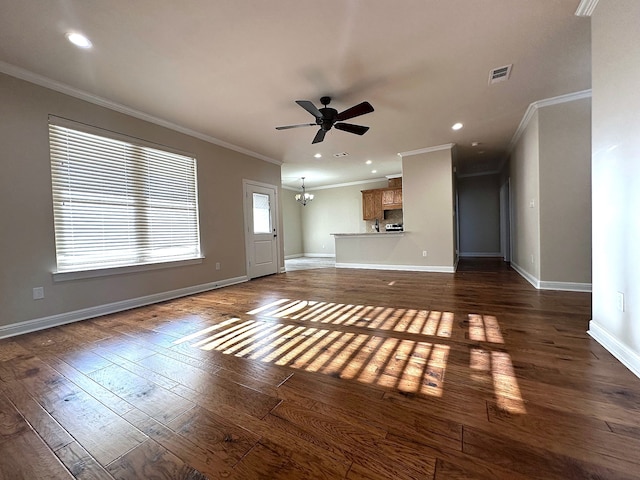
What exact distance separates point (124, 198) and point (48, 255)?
103 centimetres

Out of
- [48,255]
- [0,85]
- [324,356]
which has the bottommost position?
[324,356]

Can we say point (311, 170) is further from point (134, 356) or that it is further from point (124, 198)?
point (134, 356)

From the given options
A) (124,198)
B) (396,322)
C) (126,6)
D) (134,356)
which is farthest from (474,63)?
(124,198)

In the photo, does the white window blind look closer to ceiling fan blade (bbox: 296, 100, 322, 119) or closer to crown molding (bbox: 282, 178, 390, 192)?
ceiling fan blade (bbox: 296, 100, 322, 119)

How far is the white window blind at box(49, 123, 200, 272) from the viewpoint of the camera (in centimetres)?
303

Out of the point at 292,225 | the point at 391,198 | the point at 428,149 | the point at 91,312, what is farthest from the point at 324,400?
the point at 292,225

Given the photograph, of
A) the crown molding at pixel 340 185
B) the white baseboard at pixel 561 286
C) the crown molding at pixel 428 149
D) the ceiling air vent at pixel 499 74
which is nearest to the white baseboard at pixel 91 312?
the crown molding at pixel 428 149

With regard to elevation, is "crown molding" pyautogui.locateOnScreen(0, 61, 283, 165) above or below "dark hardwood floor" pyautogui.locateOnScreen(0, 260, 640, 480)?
above

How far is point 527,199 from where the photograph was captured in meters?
4.40

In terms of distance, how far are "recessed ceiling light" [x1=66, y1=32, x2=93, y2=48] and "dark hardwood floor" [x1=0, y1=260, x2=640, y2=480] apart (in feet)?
8.54

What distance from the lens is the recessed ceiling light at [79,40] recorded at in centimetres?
224

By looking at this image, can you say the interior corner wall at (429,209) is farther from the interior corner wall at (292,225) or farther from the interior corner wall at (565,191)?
the interior corner wall at (292,225)

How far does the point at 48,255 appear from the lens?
2.88 meters

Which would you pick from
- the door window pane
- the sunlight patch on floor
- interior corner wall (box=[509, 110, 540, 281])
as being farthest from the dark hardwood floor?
the door window pane
